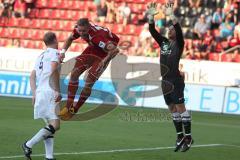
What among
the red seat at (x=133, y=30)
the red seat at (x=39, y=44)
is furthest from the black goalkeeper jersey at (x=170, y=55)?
the red seat at (x=39, y=44)

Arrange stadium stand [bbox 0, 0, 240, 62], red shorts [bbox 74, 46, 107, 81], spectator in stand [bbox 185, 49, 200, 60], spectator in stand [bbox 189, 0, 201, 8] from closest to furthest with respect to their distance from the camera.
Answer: red shorts [bbox 74, 46, 107, 81]
spectator in stand [bbox 185, 49, 200, 60]
stadium stand [bbox 0, 0, 240, 62]
spectator in stand [bbox 189, 0, 201, 8]

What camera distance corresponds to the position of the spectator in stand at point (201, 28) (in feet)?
102

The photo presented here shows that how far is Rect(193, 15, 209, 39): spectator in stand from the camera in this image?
31.0 meters

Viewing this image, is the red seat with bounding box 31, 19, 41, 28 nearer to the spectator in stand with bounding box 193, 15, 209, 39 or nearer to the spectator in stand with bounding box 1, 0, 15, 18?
the spectator in stand with bounding box 1, 0, 15, 18

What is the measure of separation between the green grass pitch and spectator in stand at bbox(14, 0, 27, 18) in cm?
1310

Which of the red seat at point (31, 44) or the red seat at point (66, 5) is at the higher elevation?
the red seat at point (66, 5)

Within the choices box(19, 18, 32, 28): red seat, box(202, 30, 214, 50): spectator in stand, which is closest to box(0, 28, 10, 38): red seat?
box(19, 18, 32, 28): red seat

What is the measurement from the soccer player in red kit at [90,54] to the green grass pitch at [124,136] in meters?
0.76

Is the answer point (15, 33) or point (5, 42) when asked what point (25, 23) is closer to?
point (15, 33)

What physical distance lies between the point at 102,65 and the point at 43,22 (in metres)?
20.4

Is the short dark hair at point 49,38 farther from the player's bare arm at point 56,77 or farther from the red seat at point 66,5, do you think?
the red seat at point 66,5

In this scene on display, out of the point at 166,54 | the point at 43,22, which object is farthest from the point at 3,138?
the point at 43,22

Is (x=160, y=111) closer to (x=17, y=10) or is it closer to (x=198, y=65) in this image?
(x=198, y=65)

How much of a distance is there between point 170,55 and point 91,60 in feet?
7.09
